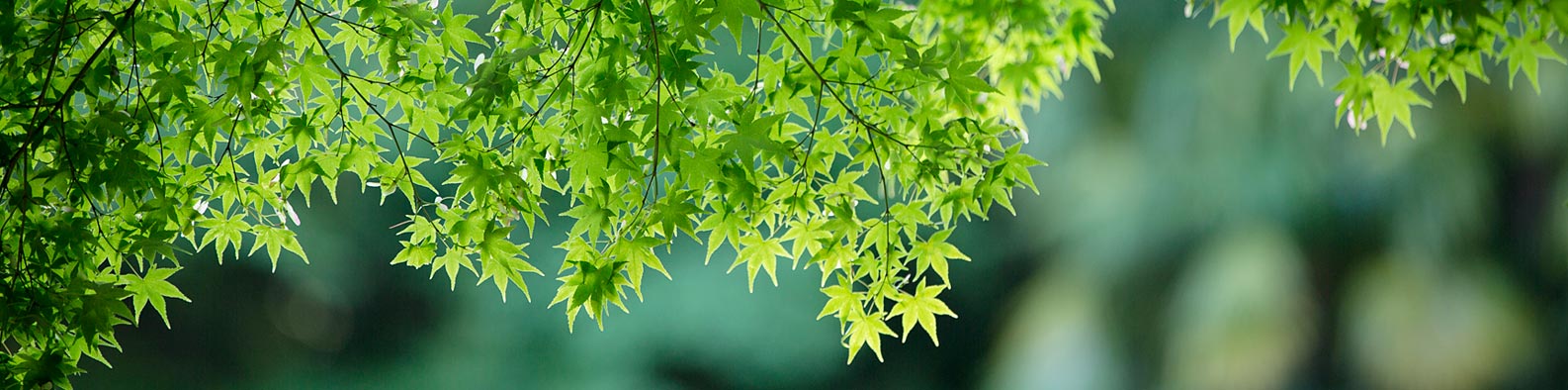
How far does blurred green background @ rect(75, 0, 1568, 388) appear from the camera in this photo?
3650 millimetres

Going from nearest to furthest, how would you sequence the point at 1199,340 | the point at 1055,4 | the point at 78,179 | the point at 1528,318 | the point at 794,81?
the point at 78,179 → the point at 794,81 → the point at 1055,4 → the point at 1528,318 → the point at 1199,340

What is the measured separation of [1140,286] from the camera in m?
4.01

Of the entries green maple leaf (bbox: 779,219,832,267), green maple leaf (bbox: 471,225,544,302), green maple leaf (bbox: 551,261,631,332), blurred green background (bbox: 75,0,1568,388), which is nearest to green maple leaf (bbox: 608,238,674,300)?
green maple leaf (bbox: 551,261,631,332)

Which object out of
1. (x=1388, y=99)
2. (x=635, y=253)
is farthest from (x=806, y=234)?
(x=1388, y=99)

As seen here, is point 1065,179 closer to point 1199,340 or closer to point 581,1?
point 1199,340

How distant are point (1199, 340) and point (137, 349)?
363cm

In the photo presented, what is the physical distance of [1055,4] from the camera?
2514mm

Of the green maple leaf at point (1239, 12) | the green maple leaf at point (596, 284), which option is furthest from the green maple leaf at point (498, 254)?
the green maple leaf at point (1239, 12)

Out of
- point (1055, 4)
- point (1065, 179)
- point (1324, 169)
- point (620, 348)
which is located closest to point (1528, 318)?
point (1324, 169)

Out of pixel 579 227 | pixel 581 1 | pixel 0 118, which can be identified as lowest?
pixel 579 227

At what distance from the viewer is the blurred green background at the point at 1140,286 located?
12.0ft

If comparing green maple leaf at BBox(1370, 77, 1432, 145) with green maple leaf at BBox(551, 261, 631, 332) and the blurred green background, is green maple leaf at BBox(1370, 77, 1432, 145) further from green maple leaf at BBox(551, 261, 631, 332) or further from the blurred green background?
the blurred green background

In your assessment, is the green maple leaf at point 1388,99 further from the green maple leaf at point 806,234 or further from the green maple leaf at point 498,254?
the green maple leaf at point 498,254

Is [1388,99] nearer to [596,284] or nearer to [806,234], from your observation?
[806,234]
